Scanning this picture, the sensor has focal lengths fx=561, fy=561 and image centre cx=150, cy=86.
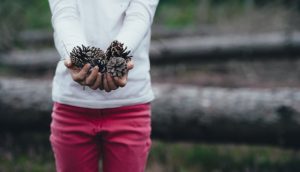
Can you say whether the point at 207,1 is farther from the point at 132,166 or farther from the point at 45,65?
the point at 132,166

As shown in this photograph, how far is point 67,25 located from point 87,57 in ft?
0.95

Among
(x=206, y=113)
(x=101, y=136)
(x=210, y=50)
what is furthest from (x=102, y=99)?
(x=210, y=50)

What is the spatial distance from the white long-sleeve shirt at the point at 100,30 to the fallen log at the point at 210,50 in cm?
561

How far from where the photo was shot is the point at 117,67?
214 centimetres

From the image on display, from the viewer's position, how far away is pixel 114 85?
2.14 meters

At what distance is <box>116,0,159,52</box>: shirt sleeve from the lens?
7.65 feet

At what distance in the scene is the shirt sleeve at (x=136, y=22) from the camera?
233 centimetres

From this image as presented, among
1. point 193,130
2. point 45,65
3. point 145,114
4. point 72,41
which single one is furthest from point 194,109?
point 45,65

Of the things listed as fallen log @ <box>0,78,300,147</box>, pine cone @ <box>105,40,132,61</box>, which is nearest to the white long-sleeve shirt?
pine cone @ <box>105,40,132,61</box>

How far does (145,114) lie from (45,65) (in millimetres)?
6253

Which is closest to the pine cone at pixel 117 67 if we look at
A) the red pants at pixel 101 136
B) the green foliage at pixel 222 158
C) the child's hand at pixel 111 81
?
the child's hand at pixel 111 81

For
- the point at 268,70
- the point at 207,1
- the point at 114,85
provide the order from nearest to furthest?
1. the point at 114,85
2. the point at 268,70
3. the point at 207,1

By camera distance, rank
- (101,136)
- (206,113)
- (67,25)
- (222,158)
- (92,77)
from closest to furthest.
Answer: (92,77)
(67,25)
(101,136)
(206,113)
(222,158)

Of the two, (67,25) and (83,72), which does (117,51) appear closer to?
(83,72)
